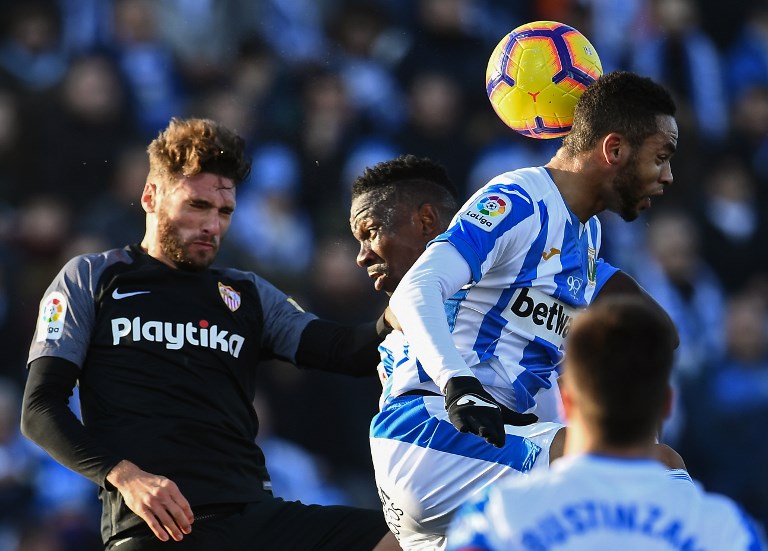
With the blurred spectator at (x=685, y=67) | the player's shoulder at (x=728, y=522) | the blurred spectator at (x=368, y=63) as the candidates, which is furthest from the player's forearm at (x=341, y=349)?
the blurred spectator at (x=685, y=67)

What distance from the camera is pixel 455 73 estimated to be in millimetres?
10227

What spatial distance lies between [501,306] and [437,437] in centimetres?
54

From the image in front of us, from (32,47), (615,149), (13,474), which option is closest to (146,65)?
(32,47)

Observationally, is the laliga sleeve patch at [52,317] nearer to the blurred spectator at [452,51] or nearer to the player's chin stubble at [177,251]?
the player's chin stubble at [177,251]

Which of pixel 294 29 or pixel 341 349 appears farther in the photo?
pixel 294 29

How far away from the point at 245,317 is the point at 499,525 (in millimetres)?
2956

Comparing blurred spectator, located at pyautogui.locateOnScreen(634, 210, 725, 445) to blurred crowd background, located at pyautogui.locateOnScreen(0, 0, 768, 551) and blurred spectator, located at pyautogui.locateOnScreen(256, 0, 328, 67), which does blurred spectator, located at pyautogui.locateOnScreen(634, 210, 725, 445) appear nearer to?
blurred crowd background, located at pyautogui.locateOnScreen(0, 0, 768, 551)

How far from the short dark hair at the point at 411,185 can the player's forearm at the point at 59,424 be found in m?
1.55

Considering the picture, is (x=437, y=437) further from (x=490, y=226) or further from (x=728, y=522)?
(x=728, y=522)

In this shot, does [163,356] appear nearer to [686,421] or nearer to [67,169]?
[67,169]

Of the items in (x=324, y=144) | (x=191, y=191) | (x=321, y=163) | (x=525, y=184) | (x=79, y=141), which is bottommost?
(x=191, y=191)

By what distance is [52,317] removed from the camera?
16.5 ft

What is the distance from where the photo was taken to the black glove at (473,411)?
12.0ft

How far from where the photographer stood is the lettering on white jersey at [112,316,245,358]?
511cm
